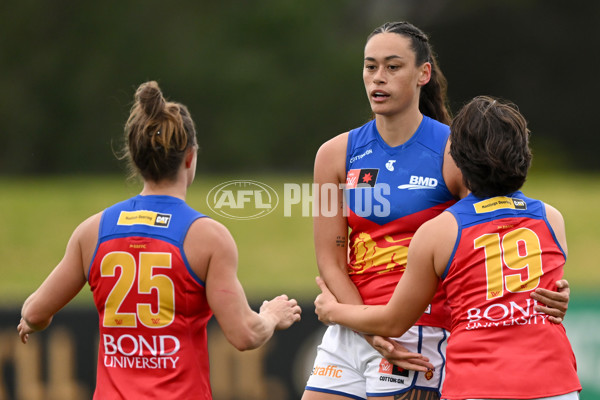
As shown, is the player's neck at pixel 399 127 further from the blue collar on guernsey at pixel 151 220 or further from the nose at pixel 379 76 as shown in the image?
the blue collar on guernsey at pixel 151 220

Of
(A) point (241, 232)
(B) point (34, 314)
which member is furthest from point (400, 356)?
(A) point (241, 232)

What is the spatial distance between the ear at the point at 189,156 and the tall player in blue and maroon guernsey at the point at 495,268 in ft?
2.98

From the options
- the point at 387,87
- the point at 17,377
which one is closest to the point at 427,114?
the point at 387,87

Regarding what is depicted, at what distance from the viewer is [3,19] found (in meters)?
24.6

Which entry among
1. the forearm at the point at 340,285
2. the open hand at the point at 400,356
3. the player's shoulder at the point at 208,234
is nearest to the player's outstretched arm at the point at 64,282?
the player's shoulder at the point at 208,234

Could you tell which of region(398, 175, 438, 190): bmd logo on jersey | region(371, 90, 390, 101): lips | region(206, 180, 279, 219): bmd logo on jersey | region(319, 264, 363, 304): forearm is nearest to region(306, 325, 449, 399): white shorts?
region(319, 264, 363, 304): forearm

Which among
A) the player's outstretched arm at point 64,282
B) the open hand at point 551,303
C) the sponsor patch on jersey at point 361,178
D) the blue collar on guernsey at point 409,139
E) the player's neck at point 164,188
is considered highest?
the blue collar on guernsey at point 409,139

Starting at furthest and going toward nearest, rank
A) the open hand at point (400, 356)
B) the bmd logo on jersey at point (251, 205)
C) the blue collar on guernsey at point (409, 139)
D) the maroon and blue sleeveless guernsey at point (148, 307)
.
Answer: the bmd logo on jersey at point (251, 205), the blue collar on guernsey at point (409, 139), the open hand at point (400, 356), the maroon and blue sleeveless guernsey at point (148, 307)

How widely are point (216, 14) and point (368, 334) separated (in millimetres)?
23136

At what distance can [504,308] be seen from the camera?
3039 mm

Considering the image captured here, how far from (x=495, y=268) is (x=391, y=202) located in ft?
2.35

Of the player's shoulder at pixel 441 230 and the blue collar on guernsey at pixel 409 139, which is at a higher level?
the blue collar on guernsey at pixel 409 139

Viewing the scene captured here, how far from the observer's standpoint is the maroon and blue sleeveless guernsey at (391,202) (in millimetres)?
3662

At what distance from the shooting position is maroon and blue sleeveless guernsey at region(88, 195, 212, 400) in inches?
128
